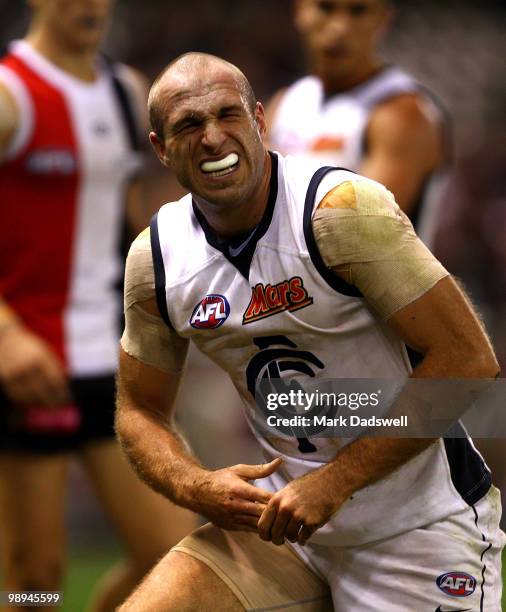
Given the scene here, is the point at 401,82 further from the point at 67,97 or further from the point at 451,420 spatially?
the point at 451,420

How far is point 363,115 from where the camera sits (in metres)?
5.95

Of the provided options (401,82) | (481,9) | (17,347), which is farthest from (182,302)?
(481,9)

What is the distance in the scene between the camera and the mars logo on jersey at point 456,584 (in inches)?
128

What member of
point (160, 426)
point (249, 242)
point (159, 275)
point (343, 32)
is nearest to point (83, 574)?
point (343, 32)

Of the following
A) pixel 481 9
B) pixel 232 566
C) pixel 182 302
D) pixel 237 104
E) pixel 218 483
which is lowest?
pixel 481 9

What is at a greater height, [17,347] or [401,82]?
[401,82]

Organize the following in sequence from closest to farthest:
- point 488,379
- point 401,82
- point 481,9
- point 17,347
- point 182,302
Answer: point 488,379 → point 182,302 → point 17,347 → point 401,82 → point 481,9

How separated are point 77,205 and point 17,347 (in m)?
0.69

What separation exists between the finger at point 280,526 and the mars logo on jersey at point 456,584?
1.58 ft

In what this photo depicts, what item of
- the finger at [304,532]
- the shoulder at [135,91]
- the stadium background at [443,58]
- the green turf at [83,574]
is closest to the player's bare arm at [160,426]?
the finger at [304,532]

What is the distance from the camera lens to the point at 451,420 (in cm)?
309

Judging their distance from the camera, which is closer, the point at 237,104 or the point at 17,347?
the point at 237,104

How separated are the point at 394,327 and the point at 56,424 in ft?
8.00

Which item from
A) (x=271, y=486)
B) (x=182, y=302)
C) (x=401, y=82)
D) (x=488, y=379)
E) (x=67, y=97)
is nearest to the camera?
(x=488, y=379)
